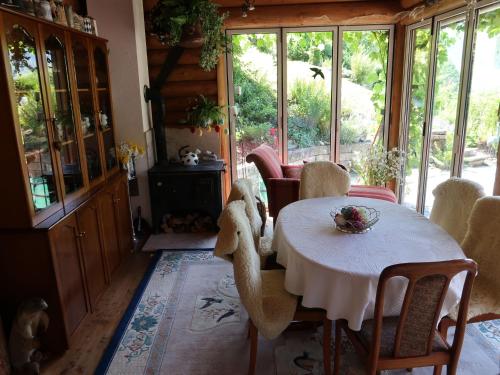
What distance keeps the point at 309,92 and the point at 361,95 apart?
64 cm

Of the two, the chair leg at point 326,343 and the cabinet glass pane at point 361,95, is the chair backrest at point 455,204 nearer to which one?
the chair leg at point 326,343

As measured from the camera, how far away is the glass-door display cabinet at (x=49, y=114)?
2.07 metres

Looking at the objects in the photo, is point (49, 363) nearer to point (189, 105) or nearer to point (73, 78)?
point (73, 78)

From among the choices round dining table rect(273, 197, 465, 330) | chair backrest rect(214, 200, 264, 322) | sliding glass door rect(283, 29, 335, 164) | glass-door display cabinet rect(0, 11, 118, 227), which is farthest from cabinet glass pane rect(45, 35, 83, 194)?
sliding glass door rect(283, 29, 335, 164)

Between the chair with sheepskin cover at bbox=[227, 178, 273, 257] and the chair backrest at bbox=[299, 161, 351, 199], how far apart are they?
1.77 ft

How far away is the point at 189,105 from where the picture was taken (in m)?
4.50

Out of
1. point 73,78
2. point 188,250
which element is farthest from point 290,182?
point 73,78

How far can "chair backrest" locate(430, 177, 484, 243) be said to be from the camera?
2393mm

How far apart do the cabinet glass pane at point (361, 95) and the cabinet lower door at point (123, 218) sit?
2707mm

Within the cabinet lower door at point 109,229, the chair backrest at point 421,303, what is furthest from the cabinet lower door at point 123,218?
the chair backrest at point 421,303

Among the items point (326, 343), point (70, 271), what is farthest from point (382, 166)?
point (70, 271)

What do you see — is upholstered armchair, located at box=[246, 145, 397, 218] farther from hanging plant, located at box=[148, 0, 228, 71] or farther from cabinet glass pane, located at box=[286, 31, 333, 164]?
hanging plant, located at box=[148, 0, 228, 71]

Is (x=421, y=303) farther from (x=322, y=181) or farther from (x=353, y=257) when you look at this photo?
(x=322, y=181)

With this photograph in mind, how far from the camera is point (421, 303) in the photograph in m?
1.66
